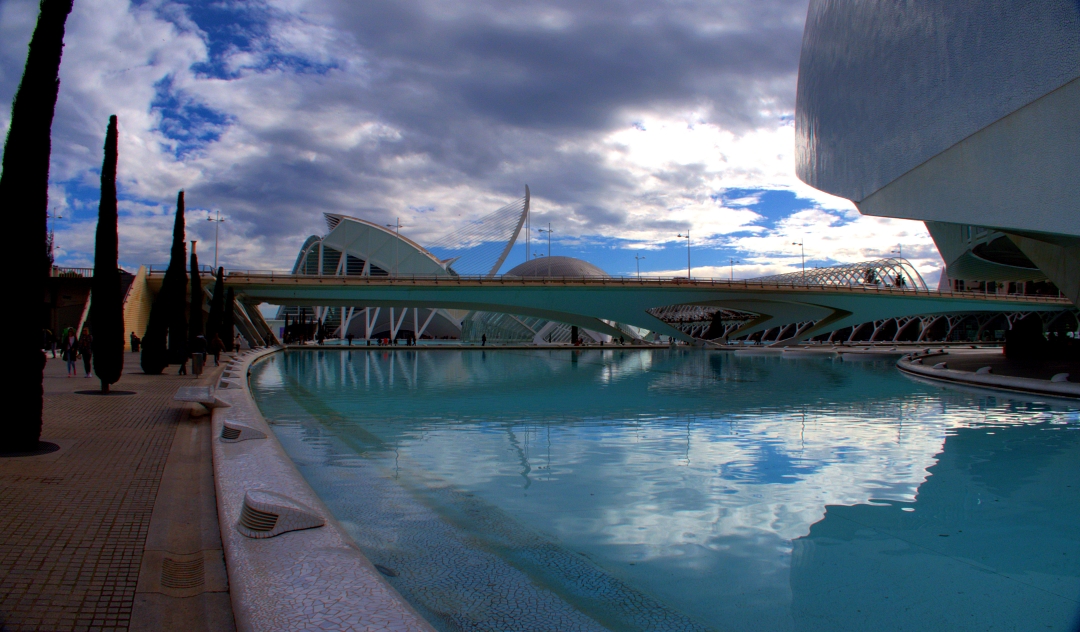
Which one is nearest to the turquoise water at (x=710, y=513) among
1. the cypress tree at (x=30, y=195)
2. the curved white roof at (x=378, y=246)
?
the cypress tree at (x=30, y=195)

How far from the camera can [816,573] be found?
4.15 meters

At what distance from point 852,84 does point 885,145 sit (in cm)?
185

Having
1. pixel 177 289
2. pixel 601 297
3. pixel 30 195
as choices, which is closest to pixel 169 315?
pixel 177 289

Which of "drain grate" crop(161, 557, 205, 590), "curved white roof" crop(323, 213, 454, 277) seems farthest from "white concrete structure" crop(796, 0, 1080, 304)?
"curved white roof" crop(323, 213, 454, 277)

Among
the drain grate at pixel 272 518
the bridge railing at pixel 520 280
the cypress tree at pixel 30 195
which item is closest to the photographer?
the drain grate at pixel 272 518

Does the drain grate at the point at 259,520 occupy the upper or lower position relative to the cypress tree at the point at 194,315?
lower

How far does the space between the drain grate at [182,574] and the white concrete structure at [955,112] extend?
1087 centimetres

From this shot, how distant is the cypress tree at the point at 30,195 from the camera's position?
6188 mm

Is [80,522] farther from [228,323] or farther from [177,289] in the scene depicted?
[228,323]

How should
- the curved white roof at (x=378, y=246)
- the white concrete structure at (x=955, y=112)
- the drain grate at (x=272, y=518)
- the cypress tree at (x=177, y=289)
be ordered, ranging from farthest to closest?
the curved white roof at (x=378, y=246)
the cypress tree at (x=177, y=289)
the white concrete structure at (x=955, y=112)
the drain grate at (x=272, y=518)

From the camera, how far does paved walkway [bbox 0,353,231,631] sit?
283 cm

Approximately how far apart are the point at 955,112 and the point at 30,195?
12.3 metres

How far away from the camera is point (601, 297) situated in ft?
134

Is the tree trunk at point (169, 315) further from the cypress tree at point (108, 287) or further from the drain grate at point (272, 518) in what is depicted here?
the drain grate at point (272, 518)
